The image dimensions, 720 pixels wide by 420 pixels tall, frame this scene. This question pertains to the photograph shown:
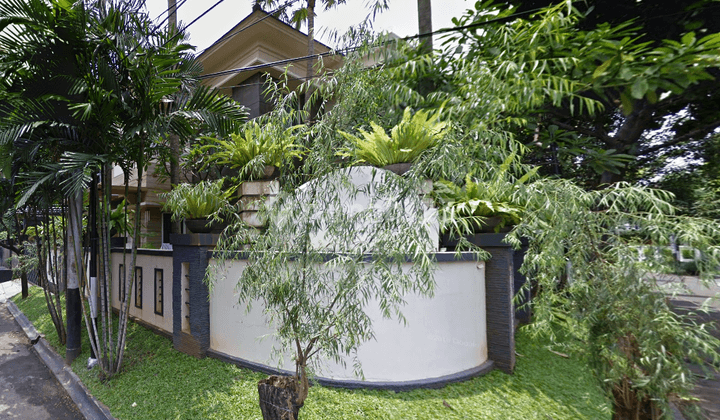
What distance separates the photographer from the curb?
4266mm

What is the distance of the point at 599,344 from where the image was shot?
98.3 inches

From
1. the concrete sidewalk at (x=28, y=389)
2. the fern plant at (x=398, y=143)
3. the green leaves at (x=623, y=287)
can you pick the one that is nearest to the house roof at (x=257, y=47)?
the fern plant at (x=398, y=143)

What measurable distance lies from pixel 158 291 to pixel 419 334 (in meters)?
5.05

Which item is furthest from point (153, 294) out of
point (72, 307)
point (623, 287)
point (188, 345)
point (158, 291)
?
point (623, 287)

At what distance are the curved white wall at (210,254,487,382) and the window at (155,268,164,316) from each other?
7.02 ft

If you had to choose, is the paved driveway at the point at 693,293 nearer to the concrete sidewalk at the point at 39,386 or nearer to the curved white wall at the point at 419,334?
the curved white wall at the point at 419,334

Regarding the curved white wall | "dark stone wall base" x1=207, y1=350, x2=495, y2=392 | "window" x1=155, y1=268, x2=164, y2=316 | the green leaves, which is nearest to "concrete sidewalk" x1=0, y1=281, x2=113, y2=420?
"window" x1=155, y1=268, x2=164, y2=316

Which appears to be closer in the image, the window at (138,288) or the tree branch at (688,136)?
the tree branch at (688,136)

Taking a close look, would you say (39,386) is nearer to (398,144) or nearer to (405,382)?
(405,382)

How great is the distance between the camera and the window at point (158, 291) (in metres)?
6.36

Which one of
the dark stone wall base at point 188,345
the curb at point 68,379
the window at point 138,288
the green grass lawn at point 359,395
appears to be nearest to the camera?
the green grass lawn at point 359,395

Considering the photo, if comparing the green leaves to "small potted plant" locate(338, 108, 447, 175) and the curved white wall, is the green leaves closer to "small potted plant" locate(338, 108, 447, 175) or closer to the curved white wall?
the curved white wall

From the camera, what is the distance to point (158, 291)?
21.1 ft

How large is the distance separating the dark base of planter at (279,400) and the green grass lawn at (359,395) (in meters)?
0.67
